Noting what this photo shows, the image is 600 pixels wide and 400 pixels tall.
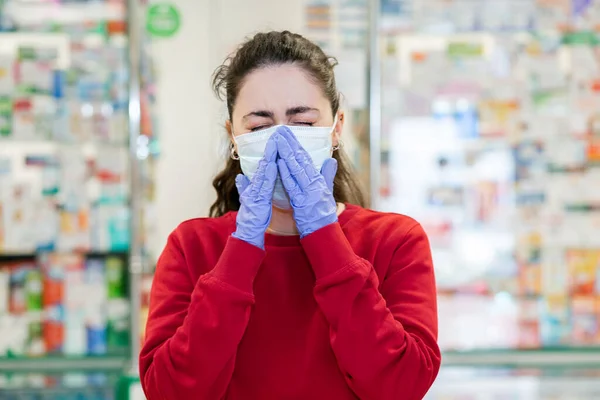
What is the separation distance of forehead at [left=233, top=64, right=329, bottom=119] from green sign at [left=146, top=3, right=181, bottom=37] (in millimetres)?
1874

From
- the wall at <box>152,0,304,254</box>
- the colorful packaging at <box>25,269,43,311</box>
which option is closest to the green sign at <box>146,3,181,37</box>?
the wall at <box>152,0,304,254</box>

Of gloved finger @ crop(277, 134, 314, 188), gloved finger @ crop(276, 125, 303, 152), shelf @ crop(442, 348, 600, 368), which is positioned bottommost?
shelf @ crop(442, 348, 600, 368)

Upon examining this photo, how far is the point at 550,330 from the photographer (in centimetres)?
303

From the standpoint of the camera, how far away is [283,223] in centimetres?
142

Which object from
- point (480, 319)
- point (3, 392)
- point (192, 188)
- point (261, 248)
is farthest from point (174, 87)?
point (261, 248)

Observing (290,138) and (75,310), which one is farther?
(75,310)

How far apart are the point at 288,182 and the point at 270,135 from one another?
0.12 metres

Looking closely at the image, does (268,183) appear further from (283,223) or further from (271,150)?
(283,223)

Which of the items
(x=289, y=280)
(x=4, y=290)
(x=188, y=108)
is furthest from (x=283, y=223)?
(x=4, y=290)

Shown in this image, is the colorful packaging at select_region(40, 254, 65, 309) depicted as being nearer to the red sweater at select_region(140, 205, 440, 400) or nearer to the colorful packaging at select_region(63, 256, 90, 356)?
the colorful packaging at select_region(63, 256, 90, 356)

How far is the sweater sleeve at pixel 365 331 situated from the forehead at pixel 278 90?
0.28m

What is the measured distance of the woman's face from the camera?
131 centimetres

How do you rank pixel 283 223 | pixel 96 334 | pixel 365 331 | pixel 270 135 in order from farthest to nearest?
pixel 96 334
pixel 283 223
pixel 270 135
pixel 365 331

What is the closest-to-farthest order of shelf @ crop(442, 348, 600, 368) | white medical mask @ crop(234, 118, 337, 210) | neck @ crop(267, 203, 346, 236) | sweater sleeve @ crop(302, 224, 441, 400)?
1. sweater sleeve @ crop(302, 224, 441, 400)
2. white medical mask @ crop(234, 118, 337, 210)
3. neck @ crop(267, 203, 346, 236)
4. shelf @ crop(442, 348, 600, 368)
